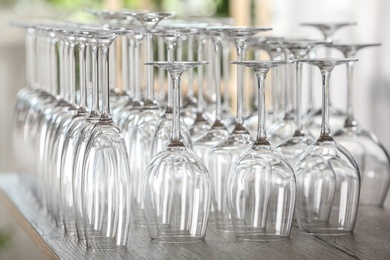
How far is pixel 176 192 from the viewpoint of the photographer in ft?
5.11

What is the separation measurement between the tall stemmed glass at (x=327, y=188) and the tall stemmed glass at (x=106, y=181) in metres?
0.30

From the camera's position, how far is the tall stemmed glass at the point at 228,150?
163 centimetres

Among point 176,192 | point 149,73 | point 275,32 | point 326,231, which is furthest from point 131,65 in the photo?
point 275,32

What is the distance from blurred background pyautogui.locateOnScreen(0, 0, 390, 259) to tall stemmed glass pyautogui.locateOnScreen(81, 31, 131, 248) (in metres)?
2.11

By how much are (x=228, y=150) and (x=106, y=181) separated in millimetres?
238

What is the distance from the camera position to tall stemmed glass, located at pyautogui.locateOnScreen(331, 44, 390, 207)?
1.88 m

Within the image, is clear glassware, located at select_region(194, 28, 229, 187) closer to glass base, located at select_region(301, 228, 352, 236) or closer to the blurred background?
glass base, located at select_region(301, 228, 352, 236)

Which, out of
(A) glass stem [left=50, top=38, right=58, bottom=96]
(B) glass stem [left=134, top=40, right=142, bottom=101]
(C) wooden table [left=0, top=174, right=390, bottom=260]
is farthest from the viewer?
(A) glass stem [left=50, top=38, right=58, bottom=96]

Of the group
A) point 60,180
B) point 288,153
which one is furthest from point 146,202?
point 288,153

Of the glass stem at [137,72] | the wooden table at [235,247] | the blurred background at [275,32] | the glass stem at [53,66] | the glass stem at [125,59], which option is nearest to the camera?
the wooden table at [235,247]

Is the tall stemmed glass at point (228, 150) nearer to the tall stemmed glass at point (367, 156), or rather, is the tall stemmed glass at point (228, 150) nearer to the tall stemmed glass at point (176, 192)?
the tall stemmed glass at point (176, 192)

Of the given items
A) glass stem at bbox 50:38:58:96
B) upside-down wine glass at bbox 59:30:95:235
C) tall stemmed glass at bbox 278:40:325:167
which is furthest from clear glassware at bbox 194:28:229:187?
glass stem at bbox 50:38:58:96

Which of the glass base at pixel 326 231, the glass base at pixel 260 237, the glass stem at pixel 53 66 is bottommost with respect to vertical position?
the glass base at pixel 326 231

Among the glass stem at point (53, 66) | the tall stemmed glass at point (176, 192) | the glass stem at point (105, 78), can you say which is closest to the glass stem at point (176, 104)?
the tall stemmed glass at point (176, 192)
